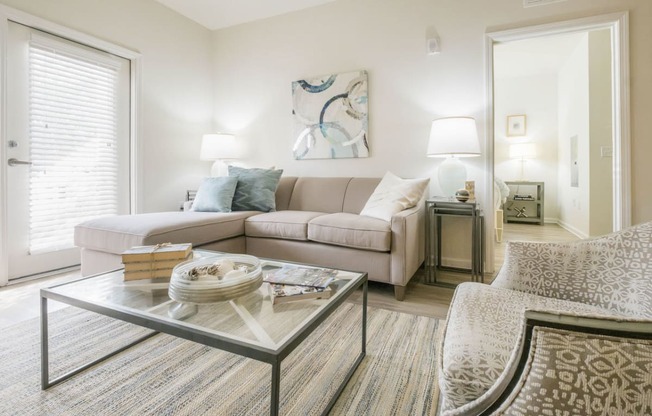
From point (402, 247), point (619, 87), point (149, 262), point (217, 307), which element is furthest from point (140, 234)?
point (619, 87)

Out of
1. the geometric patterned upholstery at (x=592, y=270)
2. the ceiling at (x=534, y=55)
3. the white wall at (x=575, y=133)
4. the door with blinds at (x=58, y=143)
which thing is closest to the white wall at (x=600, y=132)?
the white wall at (x=575, y=133)

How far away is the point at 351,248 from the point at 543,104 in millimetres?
5317

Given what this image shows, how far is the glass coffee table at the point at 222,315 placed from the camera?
90 cm

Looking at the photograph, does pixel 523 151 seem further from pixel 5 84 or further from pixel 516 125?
pixel 5 84

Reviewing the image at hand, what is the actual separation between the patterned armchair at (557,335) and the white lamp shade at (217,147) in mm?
3033

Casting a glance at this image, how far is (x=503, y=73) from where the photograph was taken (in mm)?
5715

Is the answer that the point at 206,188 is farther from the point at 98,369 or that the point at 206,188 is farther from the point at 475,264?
the point at 475,264

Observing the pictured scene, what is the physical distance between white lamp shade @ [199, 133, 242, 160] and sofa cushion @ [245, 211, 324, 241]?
122 centimetres

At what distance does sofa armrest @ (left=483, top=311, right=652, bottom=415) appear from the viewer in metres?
0.57

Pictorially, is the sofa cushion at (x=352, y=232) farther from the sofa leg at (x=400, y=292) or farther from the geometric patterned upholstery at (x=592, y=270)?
the geometric patterned upholstery at (x=592, y=270)

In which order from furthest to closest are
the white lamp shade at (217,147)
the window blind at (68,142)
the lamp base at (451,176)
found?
the white lamp shade at (217,147)
the lamp base at (451,176)
the window blind at (68,142)

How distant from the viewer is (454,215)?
2.53m

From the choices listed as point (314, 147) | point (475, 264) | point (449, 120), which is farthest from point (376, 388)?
point (314, 147)

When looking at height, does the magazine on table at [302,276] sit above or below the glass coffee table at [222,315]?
above
